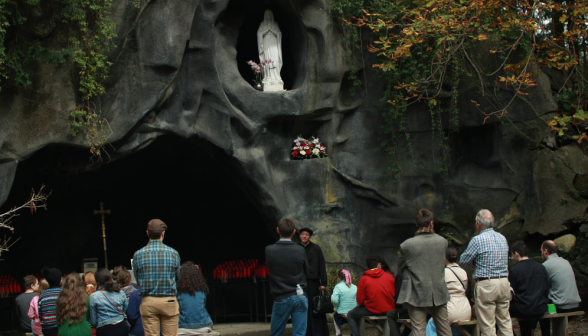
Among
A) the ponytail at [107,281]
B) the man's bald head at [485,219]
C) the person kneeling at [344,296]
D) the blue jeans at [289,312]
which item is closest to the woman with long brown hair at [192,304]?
the ponytail at [107,281]

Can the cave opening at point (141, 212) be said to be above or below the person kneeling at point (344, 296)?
above

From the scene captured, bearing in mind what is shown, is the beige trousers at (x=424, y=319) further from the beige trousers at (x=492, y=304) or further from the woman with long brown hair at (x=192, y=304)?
the woman with long brown hair at (x=192, y=304)

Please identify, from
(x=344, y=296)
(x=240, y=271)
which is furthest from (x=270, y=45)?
(x=344, y=296)

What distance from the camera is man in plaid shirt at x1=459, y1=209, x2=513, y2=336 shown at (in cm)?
586

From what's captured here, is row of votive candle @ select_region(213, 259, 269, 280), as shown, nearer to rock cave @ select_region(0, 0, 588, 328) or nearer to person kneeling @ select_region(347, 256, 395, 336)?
rock cave @ select_region(0, 0, 588, 328)

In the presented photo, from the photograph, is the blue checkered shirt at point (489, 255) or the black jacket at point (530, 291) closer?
the blue checkered shirt at point (489, 255)

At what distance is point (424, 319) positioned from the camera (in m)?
5.56

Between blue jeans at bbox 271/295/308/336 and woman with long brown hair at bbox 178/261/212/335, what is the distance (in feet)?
3.57

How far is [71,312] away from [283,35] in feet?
27.5

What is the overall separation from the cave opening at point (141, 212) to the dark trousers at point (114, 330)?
5.41 m

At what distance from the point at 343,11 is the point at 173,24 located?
11.7ft

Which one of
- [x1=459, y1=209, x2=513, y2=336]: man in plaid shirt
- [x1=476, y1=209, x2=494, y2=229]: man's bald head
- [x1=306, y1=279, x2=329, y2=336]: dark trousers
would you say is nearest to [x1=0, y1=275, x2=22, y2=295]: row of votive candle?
[x1=306, y1=279, x2=329, y2=336]: dark trousers

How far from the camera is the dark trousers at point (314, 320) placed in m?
7.45

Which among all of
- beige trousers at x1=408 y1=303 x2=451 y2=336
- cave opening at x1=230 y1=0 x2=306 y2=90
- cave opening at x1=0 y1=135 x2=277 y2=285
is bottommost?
beige trousers at x1=408 y1=303 x2=451 y2=336
